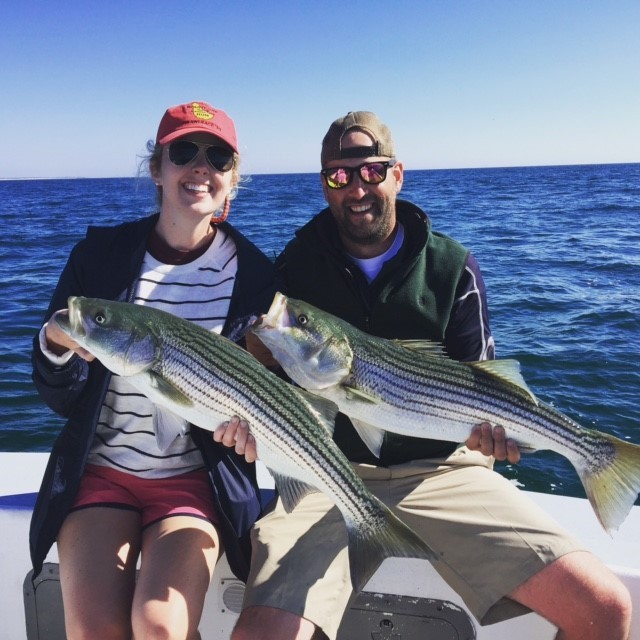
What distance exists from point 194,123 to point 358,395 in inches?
72.0

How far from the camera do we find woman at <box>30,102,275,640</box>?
10.2ft

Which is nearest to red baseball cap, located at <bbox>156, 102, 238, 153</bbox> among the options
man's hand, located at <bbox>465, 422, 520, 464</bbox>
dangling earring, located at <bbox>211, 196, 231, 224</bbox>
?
dangling earring, located at <bbox>211, 196, 231, 224</bbox>

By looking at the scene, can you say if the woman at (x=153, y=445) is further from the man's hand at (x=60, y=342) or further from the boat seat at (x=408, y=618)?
the boat seat at (x=408, y=618)

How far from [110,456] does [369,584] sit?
1.62 metres

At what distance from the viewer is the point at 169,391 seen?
321 centimetres

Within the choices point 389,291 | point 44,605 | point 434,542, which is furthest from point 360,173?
point 44,605

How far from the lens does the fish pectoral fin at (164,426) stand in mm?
3371

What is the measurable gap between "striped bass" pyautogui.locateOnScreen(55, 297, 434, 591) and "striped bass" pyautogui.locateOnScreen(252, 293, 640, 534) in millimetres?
306

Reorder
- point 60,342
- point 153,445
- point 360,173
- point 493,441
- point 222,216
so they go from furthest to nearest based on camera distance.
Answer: point 360,173, point 222,216, point 493,441, point 153,445, point 60,342

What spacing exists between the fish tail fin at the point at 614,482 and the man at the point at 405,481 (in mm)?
242

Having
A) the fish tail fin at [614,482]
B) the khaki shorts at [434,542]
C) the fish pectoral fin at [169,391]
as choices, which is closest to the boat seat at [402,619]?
the khaki shorts at [434,542]

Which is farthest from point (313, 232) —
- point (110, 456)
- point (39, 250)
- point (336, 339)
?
point (39, 250)

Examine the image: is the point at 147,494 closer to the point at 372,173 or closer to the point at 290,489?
the point at 290,489

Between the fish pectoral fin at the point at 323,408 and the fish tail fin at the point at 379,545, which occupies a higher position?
the fish pectoral fin at the point at 323,408
